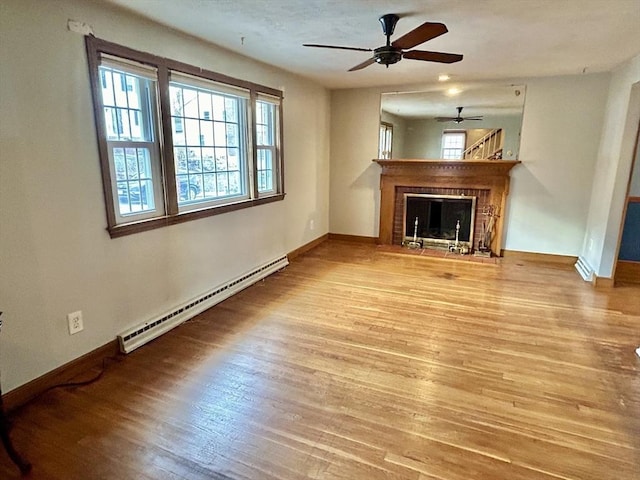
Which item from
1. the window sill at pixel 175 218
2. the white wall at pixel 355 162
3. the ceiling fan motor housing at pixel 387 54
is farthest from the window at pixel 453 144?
the ceiling fan motor housing at pixel 387 54

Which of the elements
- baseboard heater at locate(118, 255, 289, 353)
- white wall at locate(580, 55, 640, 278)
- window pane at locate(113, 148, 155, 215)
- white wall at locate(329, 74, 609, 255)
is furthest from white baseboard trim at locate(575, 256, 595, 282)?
window pane at locate(113, 148, 155, 215)

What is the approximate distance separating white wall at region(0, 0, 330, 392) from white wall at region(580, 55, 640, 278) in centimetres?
403

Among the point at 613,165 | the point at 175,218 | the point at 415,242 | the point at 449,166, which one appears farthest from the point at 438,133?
the point at 175,218

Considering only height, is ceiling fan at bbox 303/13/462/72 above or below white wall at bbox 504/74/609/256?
above

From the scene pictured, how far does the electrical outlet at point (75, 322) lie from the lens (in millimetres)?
2330

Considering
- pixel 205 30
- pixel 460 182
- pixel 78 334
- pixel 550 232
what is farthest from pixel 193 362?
pixel 550 232

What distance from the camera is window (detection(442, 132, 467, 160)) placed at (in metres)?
4.97

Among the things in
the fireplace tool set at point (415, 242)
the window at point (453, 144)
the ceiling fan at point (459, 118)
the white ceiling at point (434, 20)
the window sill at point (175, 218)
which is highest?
the white ceiling at point (434, 20)

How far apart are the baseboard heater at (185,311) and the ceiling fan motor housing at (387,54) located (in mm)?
2431

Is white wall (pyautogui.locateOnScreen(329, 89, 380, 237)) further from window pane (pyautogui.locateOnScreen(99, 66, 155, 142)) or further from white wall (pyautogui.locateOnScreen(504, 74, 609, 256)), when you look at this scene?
window pane (pyautogui.locateOnScreen(99, 66, 155, 142))

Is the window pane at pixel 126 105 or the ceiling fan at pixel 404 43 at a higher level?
the ceiling fan at pixel 404 43

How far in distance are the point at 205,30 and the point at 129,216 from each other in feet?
5.00

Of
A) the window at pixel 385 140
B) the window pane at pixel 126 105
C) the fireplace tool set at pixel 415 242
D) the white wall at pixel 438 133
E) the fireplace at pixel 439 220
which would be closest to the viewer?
the window pane at pixel 126 105

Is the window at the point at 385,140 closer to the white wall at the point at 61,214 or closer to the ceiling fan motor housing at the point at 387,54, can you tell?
the ceiling fan motor housing at the point at 387,54
